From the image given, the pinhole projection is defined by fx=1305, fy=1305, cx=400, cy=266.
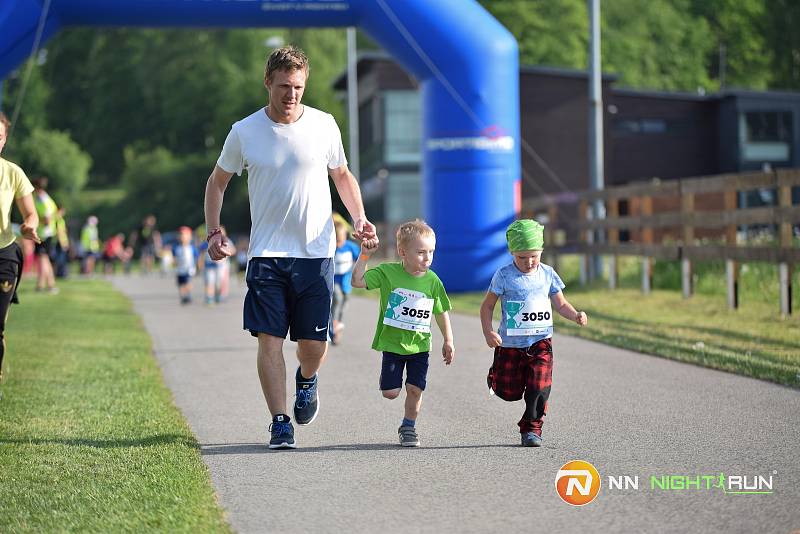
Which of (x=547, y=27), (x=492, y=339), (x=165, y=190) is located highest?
(x=547, y=27)

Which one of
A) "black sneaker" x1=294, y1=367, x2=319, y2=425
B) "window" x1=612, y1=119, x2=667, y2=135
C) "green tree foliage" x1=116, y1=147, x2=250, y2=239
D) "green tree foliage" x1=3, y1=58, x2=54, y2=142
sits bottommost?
"black sneaker" x1=294, y1=367, x2=319, y2=425

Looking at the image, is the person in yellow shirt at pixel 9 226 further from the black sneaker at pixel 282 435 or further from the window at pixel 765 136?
the window at pixel 765 136

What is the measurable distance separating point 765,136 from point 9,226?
4588cm

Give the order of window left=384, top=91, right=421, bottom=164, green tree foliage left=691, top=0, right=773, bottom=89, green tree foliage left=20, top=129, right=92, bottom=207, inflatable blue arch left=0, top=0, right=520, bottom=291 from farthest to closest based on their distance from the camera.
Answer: green tree foliage left=691, top=0, right=773, bottom=89 < green tree foliage left=20, top=129, right=92, bottom=207 < window left=384, top=91, right=421, bottom=164 < inflatable blue arch left=0, top=0, right=520, bottom=291

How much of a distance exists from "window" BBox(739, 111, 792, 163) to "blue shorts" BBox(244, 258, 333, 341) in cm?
4559

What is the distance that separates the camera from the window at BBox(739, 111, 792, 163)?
166 feet

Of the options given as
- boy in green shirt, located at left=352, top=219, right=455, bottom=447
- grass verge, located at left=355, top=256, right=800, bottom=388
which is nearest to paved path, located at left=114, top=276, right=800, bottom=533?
boy in green shirt, located at left=352, top=219, right=455, bottom=447

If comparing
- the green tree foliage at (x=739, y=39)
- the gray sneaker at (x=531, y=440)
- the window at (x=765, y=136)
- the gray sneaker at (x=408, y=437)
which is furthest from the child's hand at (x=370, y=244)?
the green tree foliage at (x=739, y=39)

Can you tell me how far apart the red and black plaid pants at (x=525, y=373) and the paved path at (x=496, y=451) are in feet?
0.80

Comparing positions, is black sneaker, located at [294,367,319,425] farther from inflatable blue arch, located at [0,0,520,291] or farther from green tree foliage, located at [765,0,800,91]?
green tree foliage, located at [765,0,800,91]

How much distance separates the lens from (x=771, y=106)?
50938 millimetres

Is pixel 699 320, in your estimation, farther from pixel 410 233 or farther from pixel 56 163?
pixel 56 163

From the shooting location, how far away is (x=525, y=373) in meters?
7.00

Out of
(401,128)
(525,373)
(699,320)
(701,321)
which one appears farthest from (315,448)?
(401,128)
